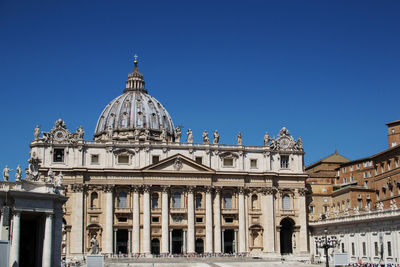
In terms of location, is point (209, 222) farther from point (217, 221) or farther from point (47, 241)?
point (47, 241)

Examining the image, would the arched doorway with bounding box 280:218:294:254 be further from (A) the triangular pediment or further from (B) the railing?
(B) the railing

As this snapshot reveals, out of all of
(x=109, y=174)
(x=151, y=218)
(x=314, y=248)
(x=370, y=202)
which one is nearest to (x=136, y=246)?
(x=151, y=218)

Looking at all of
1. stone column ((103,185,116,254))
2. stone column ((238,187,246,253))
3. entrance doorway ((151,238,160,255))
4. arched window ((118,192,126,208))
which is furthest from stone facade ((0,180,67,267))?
stone column ((238,187,246,253))

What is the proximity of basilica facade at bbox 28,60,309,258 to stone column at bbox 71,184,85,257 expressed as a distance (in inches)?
5.4

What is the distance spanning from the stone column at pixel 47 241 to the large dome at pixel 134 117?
76.8 meters

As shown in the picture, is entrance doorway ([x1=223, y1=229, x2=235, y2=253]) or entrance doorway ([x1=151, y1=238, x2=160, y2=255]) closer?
entrance doorway ([x1=151, y1=238, x2=160, y2=255])

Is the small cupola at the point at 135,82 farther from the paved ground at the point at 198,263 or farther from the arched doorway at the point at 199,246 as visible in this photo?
the paved ground at the point at 198,263

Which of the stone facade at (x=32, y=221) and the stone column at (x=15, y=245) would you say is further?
the stone facade at (x=32, y=221)

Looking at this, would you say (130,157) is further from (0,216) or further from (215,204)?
(0,216)

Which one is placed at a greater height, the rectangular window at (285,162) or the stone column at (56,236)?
the rectangular window at (285,162)

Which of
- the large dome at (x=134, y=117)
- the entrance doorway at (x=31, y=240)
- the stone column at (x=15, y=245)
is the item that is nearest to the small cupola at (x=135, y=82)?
the large dome at (x=134, y=117)

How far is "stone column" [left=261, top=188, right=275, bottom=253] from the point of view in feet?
322

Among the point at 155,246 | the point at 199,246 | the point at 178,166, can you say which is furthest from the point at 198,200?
the point at 155,246

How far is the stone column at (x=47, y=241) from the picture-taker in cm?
4997
